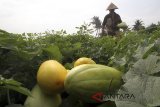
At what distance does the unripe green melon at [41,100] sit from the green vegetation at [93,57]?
1.7 inches

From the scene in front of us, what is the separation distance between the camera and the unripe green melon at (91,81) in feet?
4.44

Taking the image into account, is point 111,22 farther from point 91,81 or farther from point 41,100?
point 91,81

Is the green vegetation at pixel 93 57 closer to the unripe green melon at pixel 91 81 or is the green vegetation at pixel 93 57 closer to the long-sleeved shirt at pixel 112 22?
the unripe green melon at pixel 91 81

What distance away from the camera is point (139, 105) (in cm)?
98

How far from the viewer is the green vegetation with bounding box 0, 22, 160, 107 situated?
3.43ft

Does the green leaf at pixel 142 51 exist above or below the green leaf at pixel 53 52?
above

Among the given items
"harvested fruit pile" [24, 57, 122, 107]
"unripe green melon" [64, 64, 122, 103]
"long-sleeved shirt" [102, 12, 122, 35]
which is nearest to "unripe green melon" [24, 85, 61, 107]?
"harvested fruit pile" [24, 57, 122, 107]

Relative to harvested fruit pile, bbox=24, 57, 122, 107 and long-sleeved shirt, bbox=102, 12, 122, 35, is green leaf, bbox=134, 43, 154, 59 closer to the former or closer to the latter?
harvested fruit pile, bbox=24, 57, 122, 107

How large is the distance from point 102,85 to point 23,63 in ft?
1.75

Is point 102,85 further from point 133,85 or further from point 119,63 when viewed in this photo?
point 133,85

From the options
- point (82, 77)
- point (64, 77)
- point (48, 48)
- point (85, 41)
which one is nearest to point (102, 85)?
point (82, 77)

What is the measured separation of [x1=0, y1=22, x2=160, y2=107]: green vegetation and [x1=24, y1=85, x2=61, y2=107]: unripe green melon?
0.04 m

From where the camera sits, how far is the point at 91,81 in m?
1.38

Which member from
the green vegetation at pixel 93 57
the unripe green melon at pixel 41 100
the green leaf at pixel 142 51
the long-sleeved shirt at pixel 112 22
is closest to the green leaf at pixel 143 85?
the green vegetation at pixel 93 57
